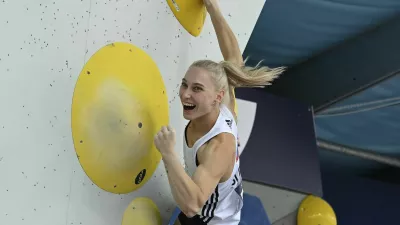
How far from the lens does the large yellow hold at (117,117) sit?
3.95ft

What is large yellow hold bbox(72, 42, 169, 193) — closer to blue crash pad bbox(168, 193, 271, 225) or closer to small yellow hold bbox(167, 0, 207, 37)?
small yellow hold bbox(167, 0, 207, 37)

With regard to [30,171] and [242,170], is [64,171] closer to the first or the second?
[30,171]

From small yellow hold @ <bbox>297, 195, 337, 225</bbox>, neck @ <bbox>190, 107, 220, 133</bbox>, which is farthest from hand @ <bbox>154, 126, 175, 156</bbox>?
small yellow hold @ <bbox>297, 195, 337, 225</bbox>

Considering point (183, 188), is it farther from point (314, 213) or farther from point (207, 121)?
point (314, 213)

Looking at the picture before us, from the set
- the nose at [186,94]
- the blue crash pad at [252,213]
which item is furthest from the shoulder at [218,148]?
the blue crash pad at [252,213]

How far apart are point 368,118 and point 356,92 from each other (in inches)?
14.1

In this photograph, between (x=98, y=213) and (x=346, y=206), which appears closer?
(x=98, y=213)

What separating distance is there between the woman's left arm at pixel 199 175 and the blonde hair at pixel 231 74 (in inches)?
5.4

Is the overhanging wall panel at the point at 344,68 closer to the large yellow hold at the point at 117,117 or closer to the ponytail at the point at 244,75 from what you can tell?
the ponytail at the point at 244,75

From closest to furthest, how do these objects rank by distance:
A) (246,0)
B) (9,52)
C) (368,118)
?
(9,52), (246,0), (368,118)

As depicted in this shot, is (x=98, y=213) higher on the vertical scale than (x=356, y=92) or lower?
higher

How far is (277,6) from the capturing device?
2205 millimetres

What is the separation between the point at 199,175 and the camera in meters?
1.14

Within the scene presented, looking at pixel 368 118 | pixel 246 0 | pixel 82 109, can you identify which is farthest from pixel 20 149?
pixel 368 118
